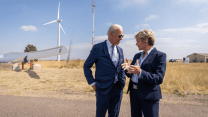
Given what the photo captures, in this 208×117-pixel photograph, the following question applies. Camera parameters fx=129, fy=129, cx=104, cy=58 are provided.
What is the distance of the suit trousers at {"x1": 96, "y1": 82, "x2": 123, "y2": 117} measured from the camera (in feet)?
7.52

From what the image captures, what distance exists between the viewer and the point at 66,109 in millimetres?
3949

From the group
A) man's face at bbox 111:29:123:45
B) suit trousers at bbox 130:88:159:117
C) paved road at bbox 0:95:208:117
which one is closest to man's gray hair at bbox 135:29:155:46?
man's face at bbox 111:29:123:45

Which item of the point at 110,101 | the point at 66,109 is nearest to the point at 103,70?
the point at 110,101

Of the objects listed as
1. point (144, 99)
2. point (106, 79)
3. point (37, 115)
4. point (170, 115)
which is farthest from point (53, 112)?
point (170, 115)

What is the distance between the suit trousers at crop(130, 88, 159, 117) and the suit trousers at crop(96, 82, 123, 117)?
0.97 feet

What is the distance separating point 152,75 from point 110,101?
0.96 meters

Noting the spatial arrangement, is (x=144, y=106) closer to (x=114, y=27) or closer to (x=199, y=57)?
(x=114, y=27)

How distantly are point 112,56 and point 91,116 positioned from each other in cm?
198

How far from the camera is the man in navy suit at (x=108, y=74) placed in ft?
7.48

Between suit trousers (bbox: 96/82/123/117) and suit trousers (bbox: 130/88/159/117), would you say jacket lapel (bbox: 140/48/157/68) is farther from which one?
suit trousers (bbox: 96/82/123/117)

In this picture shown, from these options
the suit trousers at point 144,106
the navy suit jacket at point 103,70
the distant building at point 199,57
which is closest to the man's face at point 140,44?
the navy suit jacket at point 103,70

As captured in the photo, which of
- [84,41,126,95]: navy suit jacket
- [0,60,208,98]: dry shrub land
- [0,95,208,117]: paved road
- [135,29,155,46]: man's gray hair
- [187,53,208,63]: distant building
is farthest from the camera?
[187,53,208,63]: distant building

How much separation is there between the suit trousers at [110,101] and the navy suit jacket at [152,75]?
0.45m

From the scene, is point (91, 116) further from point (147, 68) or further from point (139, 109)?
point (147, 68)
